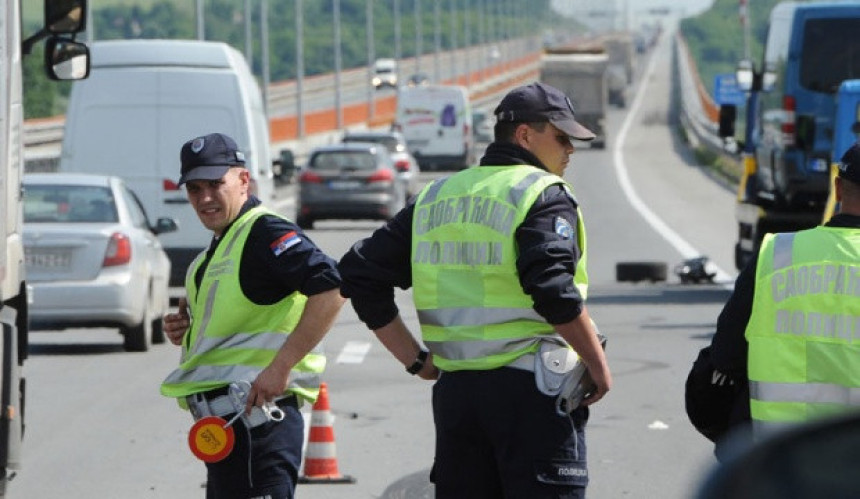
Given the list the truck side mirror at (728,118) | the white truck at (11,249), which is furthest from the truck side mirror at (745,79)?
the white truck at (11,249)

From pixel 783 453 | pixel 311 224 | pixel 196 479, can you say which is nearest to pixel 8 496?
pixel 196 479

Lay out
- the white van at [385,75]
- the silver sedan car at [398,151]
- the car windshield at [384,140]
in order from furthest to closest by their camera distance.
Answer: the white van at [385,75], the car windshield at [384,140], the silver sedan car at [398,151]

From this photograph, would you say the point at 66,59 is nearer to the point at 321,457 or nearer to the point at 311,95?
the point at 321,457

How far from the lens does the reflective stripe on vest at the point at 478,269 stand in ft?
18.4

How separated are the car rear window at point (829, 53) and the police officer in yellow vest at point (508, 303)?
54.1ft

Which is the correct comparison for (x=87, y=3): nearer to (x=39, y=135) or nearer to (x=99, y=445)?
(x=99, y=445)

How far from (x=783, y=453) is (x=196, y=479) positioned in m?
8.33

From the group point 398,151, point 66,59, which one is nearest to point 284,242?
point 66,59

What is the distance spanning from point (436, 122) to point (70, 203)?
147 ft

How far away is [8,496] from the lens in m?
10.4

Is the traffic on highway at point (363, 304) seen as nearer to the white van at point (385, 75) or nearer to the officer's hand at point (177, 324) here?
the officer's hand at point (177, 324)

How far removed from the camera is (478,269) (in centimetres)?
563

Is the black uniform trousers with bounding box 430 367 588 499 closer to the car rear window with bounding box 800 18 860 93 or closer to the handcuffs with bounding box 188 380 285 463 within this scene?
the handcuffs with bounding box 188 380 285 463

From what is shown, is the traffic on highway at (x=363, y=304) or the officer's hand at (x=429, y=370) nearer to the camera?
the traffic on highway at (x=363, y=304)
